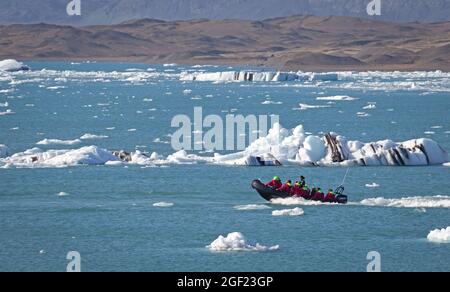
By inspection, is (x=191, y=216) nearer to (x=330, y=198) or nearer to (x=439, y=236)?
(x=330, y=198)

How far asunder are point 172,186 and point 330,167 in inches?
266

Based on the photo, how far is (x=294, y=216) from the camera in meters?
35.7

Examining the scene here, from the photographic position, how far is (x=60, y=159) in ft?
152

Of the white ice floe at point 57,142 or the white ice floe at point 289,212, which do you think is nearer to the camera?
the white ice floe at point 289,212

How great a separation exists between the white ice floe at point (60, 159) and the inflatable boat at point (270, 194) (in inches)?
412

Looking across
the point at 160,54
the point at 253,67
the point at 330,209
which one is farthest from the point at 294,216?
the point at 160,54

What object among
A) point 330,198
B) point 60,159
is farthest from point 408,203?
point 60,159

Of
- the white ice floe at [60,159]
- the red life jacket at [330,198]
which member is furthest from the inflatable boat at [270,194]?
the white ice floe at [60,159]

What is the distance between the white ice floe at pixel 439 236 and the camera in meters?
31.9

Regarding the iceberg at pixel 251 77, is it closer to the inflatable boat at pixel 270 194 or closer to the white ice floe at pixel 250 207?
the inflatable boat at pixel 270 194

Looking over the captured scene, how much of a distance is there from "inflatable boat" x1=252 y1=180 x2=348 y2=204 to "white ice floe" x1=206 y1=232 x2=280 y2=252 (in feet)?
22.1

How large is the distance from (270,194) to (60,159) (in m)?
11.5

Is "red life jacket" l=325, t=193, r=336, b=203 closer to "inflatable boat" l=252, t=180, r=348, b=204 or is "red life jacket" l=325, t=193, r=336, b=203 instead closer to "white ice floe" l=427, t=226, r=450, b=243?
"inflatable boat" l=252, t=180, r=348, b=204
